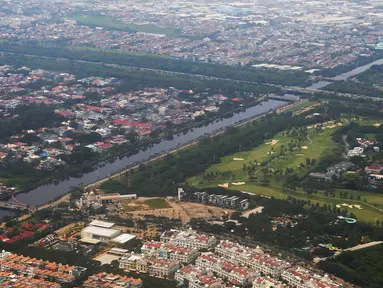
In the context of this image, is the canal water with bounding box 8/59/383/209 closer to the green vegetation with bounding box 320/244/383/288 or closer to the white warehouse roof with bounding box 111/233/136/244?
the white warehouse roof with bounding box 111/233/136/244

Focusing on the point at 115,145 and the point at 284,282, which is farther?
the point at 115,145

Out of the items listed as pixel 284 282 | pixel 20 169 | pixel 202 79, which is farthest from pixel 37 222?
pixel 202 79

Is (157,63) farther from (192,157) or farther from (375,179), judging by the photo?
(375,179)

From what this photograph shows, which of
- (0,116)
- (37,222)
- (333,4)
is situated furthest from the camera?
(333,4)

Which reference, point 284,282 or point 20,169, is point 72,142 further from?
point 284,282

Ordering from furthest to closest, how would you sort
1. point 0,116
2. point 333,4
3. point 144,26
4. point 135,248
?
1. point 333,4
2. point 144,26
3. point 0,116
4. point 135,248

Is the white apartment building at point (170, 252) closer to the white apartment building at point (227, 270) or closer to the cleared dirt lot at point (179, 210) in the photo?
the white apartment building at point (227, 270)
